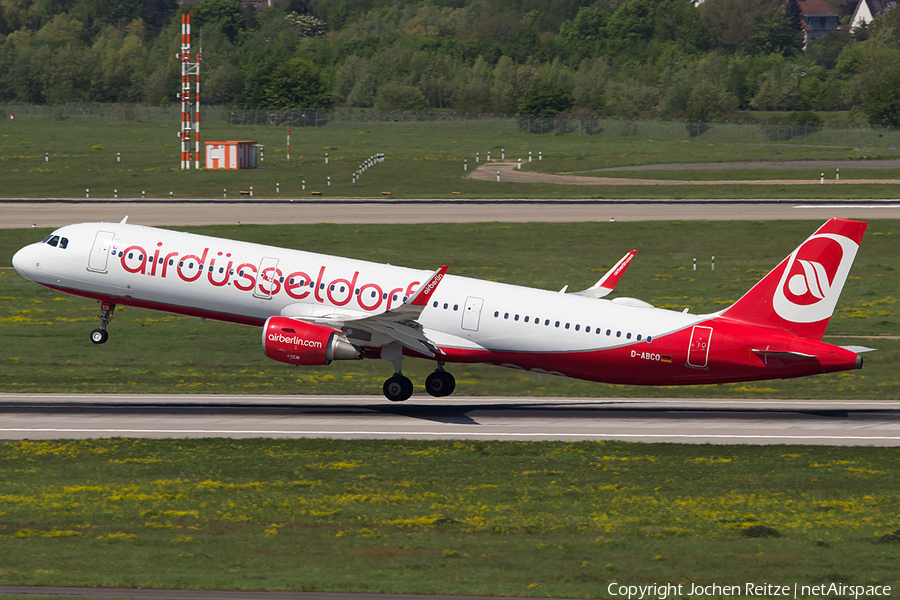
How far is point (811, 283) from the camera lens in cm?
4434

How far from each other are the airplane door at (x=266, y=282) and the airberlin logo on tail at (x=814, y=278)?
20.2 meters

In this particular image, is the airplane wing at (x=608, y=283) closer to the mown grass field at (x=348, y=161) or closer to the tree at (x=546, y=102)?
the mown grass field at (x=348, y=161)

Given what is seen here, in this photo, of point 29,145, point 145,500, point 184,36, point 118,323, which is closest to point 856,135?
point 184,36

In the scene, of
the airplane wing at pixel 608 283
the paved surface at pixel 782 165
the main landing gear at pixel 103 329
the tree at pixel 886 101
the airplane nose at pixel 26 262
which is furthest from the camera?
the tree at pixel 886 101

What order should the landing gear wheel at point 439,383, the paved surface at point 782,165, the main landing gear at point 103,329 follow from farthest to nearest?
1. the paved surface at point 782,165
2. the main landing gear at point 103,329
3. the landing gear wheel at point 439,383

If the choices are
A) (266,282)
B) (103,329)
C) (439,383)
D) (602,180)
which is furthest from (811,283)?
(602,180)

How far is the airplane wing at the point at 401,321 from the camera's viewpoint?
44.2m

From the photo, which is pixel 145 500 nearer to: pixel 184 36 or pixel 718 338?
pixel 718 338

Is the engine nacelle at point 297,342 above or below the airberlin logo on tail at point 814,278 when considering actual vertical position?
below

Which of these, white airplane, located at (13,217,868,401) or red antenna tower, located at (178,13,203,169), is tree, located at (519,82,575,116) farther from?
white airplane, located at (13,217,868,401)

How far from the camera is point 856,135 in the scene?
568ft

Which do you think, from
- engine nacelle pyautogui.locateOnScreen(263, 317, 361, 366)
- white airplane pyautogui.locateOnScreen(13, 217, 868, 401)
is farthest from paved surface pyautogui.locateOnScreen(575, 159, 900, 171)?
engine nacelle pyautogui.locateOnScreen(263, 317, 361, 366)

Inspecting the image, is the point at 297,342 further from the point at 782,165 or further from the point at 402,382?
the point at 782,165

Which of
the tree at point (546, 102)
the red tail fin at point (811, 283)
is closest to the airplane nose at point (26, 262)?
the red tail fin at point (811, 283)
